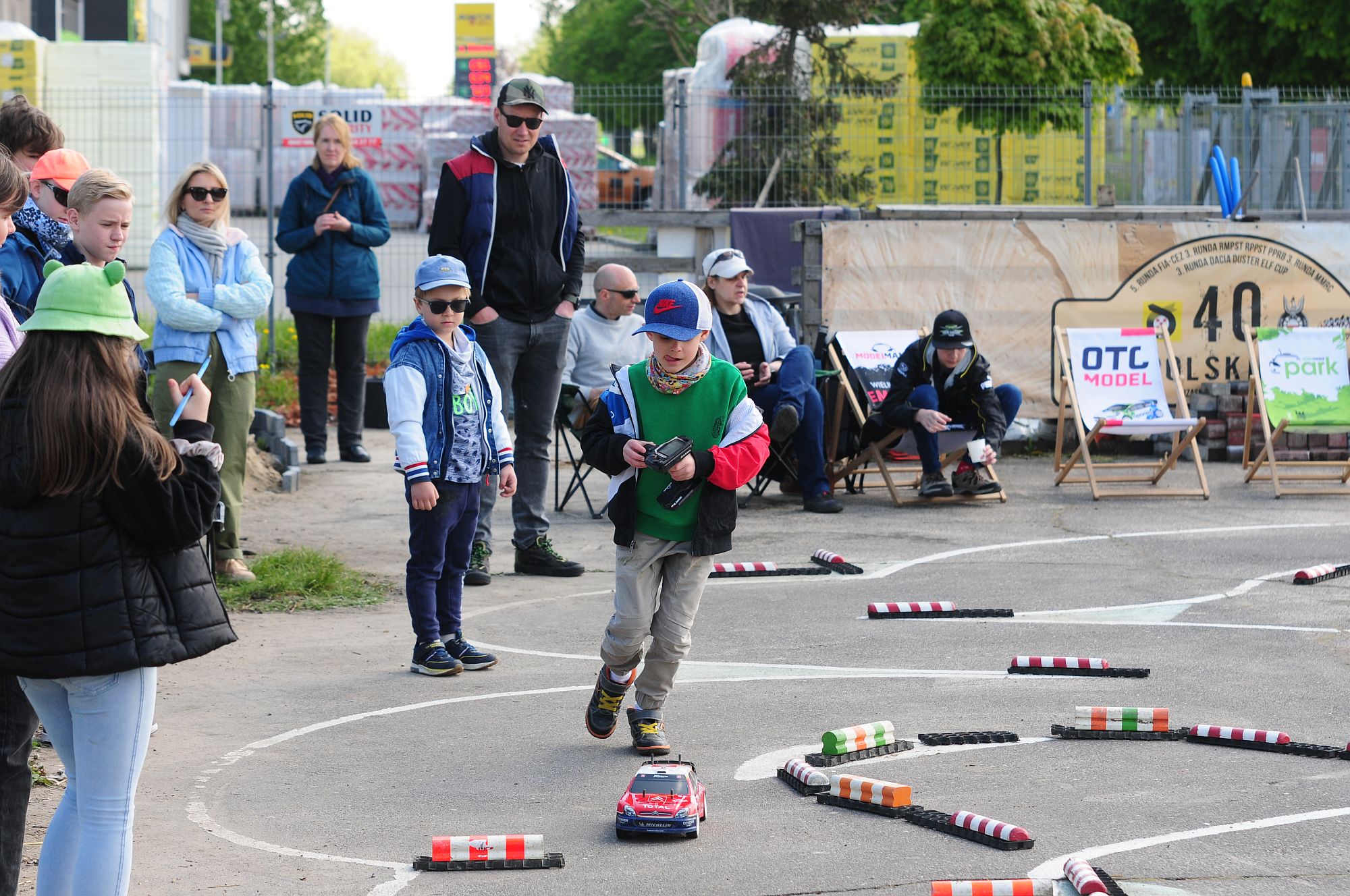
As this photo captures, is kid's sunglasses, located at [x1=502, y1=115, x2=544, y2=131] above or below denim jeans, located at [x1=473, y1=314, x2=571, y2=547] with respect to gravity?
above

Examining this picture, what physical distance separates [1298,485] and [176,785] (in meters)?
9.92

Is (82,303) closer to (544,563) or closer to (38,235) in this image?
(38,235)

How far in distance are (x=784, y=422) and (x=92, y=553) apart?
762cm

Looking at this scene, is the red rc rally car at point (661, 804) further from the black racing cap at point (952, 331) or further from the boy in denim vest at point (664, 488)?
the black racing cap at point (952, 331)

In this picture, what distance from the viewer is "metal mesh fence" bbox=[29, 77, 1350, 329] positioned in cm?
1950

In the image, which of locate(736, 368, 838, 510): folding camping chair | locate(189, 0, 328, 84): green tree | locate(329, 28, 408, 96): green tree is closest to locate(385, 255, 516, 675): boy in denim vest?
locate(736, 368, 838, 510): folding camping chair

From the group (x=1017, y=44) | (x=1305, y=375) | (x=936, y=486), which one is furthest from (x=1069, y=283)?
(x=1017, y=44)

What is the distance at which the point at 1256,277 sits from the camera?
48.4 feet

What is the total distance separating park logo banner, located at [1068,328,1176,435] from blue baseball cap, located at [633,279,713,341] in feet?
24.6

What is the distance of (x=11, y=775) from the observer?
165 inches

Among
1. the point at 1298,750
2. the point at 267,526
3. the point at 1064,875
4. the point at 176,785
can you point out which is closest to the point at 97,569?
the point at 176,785

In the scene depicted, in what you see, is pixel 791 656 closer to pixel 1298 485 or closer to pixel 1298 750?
pixel 1298 750

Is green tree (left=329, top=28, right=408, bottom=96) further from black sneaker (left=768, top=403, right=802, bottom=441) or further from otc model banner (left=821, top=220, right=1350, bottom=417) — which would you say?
black sneaker (left=768, top=403, right=802, bottom=441)

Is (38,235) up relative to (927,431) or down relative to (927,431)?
up
